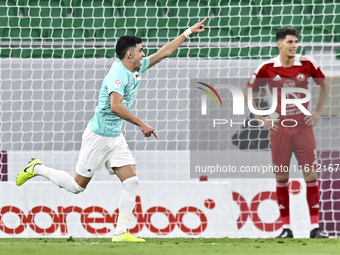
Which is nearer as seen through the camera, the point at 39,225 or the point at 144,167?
the point at 39,225

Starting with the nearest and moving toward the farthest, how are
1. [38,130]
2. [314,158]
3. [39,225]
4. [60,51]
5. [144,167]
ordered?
[314,158] → [39,225] → [144,167] → [38,130] → [60,51]

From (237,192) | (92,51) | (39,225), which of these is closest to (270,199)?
→ (237,192)

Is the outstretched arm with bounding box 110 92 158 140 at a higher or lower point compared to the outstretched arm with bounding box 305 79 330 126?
lower

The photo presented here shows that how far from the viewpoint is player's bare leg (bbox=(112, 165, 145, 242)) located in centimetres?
460

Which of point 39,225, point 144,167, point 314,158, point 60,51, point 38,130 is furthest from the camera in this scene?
point 60,51

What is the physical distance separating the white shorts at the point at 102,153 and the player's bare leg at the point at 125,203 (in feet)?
0.22

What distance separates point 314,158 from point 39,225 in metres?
2.77

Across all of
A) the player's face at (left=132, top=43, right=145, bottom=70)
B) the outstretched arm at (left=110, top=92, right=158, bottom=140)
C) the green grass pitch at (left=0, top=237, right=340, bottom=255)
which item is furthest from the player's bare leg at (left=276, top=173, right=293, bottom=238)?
the player's face at (left=132, top=43, right=145, bottom=70)

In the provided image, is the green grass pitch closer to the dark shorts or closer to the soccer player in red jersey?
the soccer player in red jersey

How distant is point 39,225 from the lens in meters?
6.00

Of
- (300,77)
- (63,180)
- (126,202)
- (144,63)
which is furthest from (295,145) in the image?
(63,180)

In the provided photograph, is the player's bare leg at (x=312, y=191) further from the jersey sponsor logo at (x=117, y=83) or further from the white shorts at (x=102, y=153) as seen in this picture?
the jersey sponsor logo at (x=117, y=83)

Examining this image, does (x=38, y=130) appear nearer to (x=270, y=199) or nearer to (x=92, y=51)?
(x=92, y=51)

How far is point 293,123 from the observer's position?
5.34 meters
